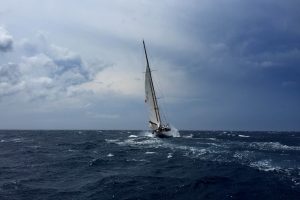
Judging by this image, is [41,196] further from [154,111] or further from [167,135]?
[154,111]

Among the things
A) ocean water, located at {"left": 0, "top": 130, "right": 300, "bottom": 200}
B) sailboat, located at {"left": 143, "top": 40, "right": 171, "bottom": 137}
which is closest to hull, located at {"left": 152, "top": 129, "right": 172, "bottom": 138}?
sailboat, located at {"left": 143, "top": 40, "right": 171, "bottom": 137}

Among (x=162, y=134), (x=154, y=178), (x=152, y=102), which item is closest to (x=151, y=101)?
(x=152, y=102)

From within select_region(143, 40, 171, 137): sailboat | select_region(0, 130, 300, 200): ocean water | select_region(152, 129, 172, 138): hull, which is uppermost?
select_region(143, 40, 171, 137): sailboat

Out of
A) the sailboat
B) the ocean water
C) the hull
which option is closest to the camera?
the ocean water

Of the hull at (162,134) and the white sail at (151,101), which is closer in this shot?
the hull at (162,134)

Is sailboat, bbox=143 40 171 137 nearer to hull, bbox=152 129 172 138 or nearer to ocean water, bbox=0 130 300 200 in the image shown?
hull, bbox=152 129 172 138

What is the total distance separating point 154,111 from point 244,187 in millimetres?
59180

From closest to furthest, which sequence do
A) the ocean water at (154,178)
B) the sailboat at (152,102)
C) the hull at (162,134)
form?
the ocean water at (154,178) → the hull at (162,134) → the sailboat at (152,102)

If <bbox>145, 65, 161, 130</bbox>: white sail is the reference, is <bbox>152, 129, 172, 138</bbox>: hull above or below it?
below

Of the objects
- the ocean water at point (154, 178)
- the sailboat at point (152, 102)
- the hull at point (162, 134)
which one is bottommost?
the ocean water at point (154, 178)

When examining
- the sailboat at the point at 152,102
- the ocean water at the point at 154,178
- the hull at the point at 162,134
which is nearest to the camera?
the ocean water at the point at 154,178

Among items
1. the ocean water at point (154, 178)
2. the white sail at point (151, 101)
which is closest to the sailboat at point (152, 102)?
the white sail at point (151, 101)

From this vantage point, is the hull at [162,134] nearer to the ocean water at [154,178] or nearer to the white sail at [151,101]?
the white sail at [151,101]

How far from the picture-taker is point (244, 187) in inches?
1021
